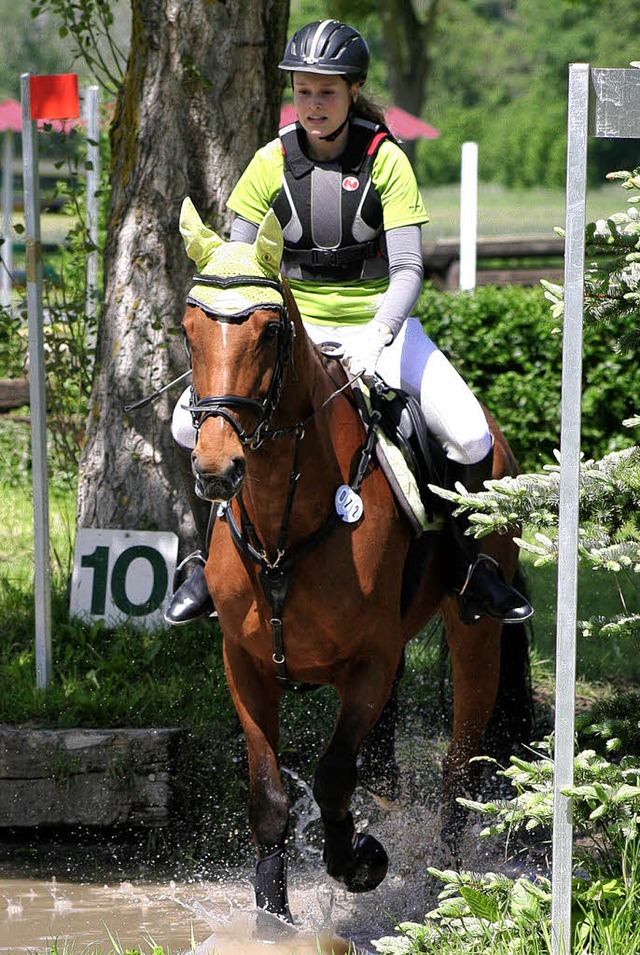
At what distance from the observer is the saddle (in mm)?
4352

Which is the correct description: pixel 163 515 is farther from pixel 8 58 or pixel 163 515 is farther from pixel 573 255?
pixel 8 58

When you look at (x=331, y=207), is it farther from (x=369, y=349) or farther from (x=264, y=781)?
→ (x=264, y=781)

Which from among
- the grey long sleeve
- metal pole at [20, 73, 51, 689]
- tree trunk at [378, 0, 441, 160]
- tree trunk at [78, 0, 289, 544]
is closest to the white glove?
the grey long sleeve

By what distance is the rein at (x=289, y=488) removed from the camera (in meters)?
3.54

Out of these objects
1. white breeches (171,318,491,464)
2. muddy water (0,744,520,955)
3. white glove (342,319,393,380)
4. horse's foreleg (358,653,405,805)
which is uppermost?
white glove (342,319,393,380)

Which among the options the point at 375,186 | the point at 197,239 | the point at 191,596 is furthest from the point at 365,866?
the point at 375,186

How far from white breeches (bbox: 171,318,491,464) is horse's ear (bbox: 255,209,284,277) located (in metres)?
0.83

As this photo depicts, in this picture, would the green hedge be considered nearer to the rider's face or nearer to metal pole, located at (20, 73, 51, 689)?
metal pole, located at (20, 73, 51, 689)

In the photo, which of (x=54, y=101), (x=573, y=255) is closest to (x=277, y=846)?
(x=573, y=255)

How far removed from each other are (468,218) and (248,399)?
8323mm

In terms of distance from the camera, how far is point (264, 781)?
423 centimetres

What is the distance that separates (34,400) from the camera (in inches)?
229

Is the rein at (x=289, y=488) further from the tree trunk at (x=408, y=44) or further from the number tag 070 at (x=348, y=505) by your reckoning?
the tree trunk at (x=408, y=44)

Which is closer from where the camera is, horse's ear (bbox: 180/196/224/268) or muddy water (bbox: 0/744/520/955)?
horse's ear (bbox: 180/196/224/268)
